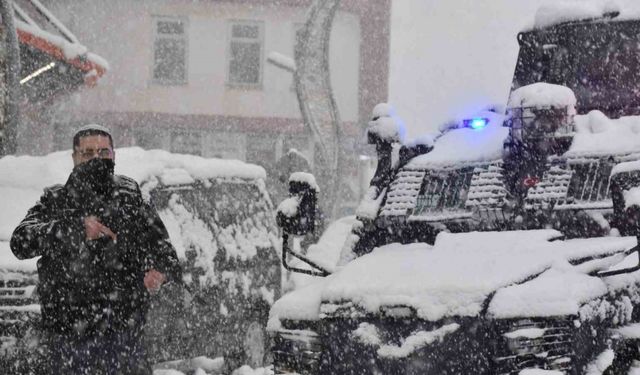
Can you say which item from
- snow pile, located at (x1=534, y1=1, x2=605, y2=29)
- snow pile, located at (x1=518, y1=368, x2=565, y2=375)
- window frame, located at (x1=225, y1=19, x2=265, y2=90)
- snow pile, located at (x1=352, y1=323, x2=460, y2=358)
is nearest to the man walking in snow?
snow pile, located at (x1=352, y1=323, x2=460, y2=358)

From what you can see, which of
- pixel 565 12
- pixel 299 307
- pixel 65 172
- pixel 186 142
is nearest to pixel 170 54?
pixel 186 142

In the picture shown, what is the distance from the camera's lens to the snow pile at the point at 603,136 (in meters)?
5.06

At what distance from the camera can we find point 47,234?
442cm

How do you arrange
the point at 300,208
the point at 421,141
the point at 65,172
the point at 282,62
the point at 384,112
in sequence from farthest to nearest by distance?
the point at 282,62 → the point at 65,172 → the point at 421,141 → the point at 384,112 → the point at 300,208

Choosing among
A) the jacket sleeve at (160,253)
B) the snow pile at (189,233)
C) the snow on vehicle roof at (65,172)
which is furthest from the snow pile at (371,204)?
the snow on vehicle roof at (65,172)

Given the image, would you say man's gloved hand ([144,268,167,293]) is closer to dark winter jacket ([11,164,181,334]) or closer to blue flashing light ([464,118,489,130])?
dark winter jacket ([11,164,181,334])

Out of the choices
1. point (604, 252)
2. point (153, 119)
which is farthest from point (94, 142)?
point (153, 119)

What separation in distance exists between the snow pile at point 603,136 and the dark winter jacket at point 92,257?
2319mm

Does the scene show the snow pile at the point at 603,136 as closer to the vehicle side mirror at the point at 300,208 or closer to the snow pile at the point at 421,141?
the snow pile at the point at 421,141

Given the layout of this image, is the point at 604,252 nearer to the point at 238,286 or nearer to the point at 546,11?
the point at 546,11

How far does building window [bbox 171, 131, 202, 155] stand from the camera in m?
26.2

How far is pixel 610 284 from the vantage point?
425 centimetres

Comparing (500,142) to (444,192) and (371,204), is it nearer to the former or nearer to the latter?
(444,192)

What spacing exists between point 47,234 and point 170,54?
74.7ft
